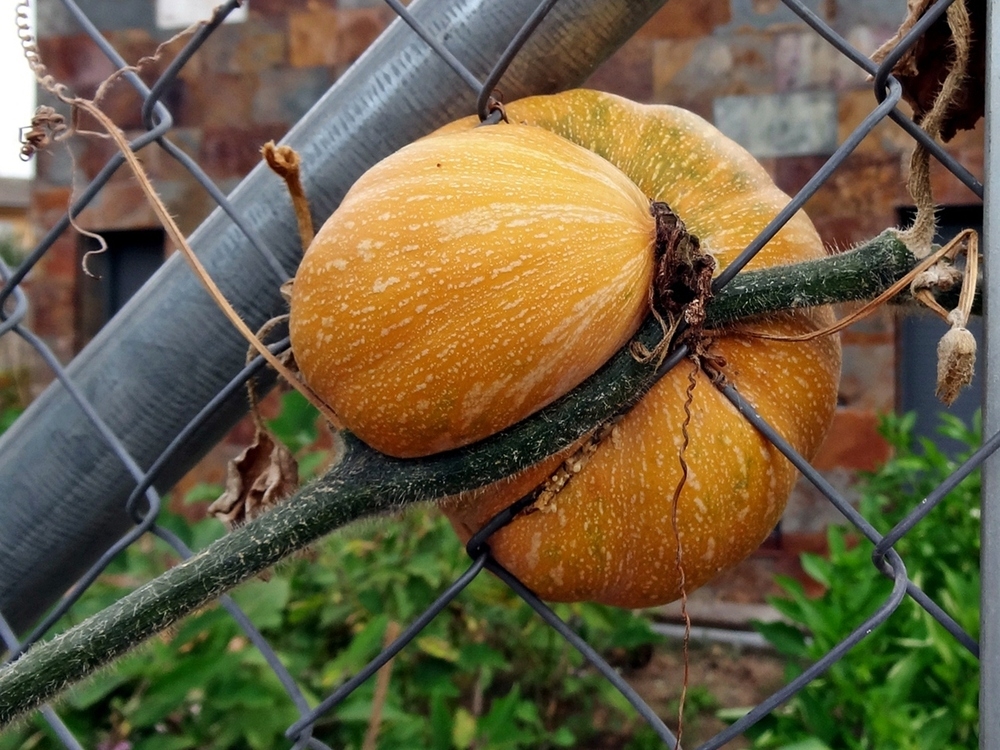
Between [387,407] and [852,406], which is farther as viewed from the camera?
[852,406]

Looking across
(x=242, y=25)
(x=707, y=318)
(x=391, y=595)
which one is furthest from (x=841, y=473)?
(x=242, y=25)

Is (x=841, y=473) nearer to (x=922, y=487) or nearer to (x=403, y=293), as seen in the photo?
(x=922, y=487)

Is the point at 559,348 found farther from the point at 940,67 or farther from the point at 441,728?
the point at 441,728

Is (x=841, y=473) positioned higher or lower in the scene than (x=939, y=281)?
lower

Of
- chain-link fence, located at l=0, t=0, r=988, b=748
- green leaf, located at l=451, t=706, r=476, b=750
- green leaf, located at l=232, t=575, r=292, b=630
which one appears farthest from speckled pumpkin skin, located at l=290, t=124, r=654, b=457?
green leaf, located at l=451, t=706, r=476, b=750

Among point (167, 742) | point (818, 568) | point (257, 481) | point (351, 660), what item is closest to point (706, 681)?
point (818, 568)

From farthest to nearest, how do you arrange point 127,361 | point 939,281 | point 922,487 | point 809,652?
point 922,487
point 809,652
point 127,361
point 939,281

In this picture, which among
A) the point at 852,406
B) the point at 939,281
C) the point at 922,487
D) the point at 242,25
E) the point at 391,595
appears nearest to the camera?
the point at 939,281

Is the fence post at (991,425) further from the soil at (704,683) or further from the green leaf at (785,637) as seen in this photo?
the soil at (704,683)

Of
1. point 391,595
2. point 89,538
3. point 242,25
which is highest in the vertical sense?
point 242,25
